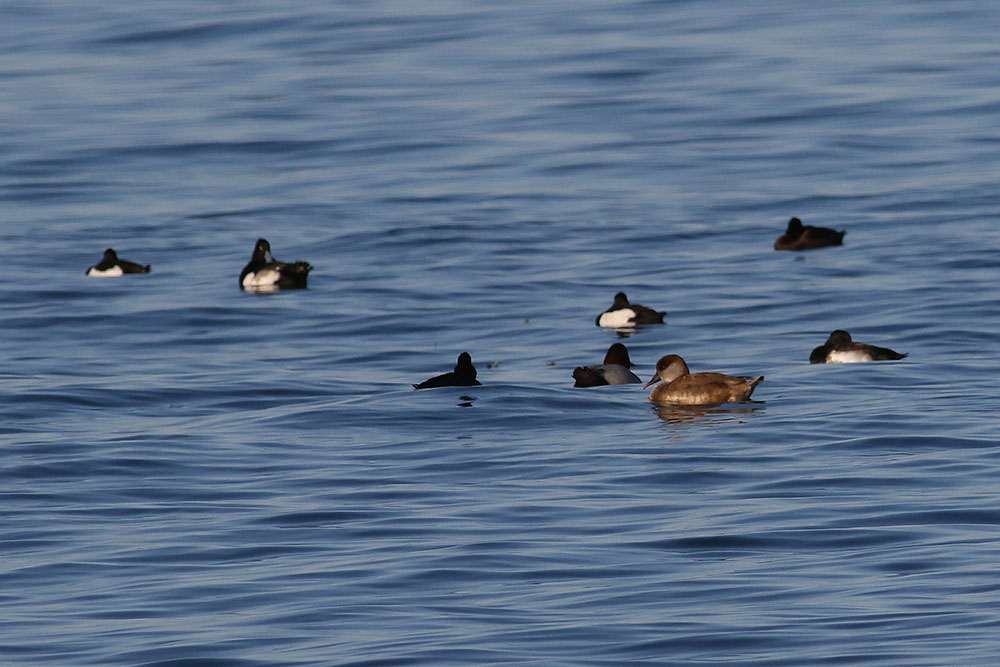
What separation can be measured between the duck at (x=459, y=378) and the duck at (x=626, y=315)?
430 cm

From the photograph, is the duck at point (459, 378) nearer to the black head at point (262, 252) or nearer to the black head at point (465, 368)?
the black head at point (465, 368)

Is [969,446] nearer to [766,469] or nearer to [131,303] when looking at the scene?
[766,469]

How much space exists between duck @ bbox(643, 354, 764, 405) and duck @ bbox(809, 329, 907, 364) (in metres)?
1.65

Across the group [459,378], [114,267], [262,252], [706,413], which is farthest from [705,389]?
[114,267]

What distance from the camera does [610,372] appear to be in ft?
64.0

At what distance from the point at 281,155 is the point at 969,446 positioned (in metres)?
24.7

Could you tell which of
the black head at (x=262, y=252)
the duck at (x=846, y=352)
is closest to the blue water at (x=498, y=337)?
the duck at (x=846, y=352)

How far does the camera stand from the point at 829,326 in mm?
22969

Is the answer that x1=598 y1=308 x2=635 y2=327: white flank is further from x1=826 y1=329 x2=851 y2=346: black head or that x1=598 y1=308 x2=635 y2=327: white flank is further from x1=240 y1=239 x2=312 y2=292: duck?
x1=240 y1=239 x2=312 y2=292: duck

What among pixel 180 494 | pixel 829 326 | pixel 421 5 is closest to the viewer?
pixel 180 494

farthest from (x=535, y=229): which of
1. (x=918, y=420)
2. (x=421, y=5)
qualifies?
(x=421, y=5)

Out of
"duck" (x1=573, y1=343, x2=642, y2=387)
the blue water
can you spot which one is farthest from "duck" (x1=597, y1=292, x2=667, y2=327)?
"duck" (x1=573, y1=343, x2=642, y2=387)

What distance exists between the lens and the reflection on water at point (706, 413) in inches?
683

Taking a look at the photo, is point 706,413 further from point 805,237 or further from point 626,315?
point 805,237
